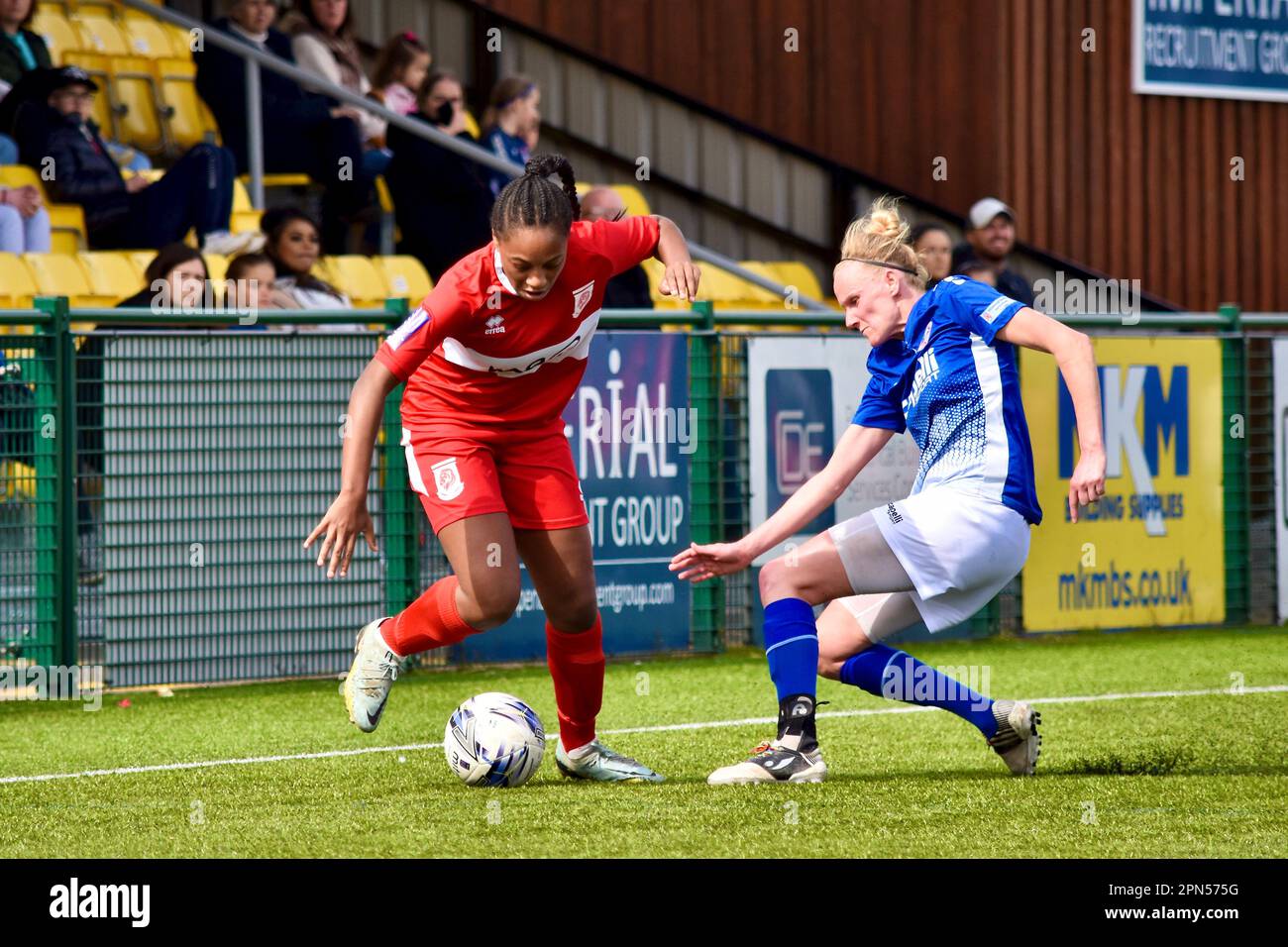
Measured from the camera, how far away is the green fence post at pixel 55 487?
8938mm

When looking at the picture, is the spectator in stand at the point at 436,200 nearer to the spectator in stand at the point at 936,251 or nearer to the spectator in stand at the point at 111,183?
the spectator in stand at the point at 111,183

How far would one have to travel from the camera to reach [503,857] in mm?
4938

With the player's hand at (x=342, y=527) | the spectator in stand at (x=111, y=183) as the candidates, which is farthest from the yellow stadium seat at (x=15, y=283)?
the player's hand at (x=342, y=527)

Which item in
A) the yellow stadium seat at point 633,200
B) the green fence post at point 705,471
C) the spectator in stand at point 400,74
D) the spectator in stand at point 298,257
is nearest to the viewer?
the green fence post at point 705,471

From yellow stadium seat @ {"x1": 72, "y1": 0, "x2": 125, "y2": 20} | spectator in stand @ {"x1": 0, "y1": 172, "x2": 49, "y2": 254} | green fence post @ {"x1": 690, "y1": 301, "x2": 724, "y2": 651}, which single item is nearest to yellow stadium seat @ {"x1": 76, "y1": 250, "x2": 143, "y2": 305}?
spectator in stand @ {"x1": 0, "y1": 172, "x2": 49, "y2": 254}

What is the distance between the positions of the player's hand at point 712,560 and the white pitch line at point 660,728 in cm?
189

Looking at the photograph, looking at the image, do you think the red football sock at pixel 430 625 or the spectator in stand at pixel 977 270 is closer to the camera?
the red football sock at pixel 430 625

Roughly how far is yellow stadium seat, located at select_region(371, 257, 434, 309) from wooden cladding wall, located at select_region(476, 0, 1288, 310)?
175 inches

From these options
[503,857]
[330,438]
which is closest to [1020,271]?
[330,438]

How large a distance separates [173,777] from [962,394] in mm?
3030

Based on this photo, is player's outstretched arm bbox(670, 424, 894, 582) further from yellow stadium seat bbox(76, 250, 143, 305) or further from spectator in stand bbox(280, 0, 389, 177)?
spectator in stand bbox(280, 0, 389, 177)

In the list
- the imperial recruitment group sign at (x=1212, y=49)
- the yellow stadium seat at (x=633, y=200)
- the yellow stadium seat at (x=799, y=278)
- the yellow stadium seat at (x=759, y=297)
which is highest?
the imperial recruitment group sign at (x=1212, y=49)

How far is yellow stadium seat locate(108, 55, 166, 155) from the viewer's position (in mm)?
13727

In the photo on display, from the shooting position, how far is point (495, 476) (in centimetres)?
632
